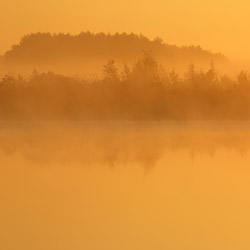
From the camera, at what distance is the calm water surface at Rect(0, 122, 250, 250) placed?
616 centimetres

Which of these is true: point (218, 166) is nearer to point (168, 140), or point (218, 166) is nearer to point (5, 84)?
point (168, 140)

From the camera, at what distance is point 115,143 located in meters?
12.4

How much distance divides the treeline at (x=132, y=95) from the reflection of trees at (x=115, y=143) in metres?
1.92

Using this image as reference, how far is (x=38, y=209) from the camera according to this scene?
282 inches

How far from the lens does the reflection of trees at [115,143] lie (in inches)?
423

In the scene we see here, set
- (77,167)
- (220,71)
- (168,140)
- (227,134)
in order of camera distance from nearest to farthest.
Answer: (77,167) → (168,140) → (227,134) → (220,71)

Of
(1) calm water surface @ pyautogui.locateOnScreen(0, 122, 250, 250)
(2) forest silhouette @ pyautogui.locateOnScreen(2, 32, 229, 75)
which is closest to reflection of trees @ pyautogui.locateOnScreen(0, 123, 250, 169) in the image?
(1) calm water surface @ pyautogui.locateOnScreen(0, 122, 250, 250)

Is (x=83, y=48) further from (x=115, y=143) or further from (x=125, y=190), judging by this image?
(x=125, y=190)

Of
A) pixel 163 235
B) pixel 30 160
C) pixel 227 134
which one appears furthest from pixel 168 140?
pixel 163 235

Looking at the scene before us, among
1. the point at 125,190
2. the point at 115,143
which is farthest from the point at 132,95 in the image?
the point at 125,190

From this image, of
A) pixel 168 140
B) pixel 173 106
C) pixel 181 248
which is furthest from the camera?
pixel 173 106

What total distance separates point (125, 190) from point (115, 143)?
13.8 ft

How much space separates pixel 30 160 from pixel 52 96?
23.8ft

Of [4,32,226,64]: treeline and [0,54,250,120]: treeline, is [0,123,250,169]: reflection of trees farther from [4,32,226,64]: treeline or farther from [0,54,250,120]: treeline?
[4,32,226,64]: treeline
